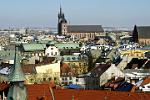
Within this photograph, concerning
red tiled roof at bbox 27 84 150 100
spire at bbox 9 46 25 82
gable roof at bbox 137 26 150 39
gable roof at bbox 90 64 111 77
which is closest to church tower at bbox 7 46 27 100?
spire at bbox 9 46 25 82

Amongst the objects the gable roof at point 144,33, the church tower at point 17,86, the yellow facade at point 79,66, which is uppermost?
the gable roof at point 144,33

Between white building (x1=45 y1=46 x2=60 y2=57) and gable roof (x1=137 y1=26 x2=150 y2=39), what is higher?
gable roof (x1=137 y1=26 x2=150 y2=39)

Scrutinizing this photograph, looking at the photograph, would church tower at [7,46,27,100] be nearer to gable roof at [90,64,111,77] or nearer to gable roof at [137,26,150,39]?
gable roof at [90,64,111,77]

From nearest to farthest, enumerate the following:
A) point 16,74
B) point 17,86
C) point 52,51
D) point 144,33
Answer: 1. point 17,86
2. point 16,74
3. point 52,51
4. point 144,33

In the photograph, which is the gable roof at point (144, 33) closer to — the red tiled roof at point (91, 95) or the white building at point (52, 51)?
the white building at point (52, 51)

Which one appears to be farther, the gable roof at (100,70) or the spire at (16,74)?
the gable roof at (100,70)

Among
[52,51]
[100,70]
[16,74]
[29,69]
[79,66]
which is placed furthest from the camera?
[52,51]

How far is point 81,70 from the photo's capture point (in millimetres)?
83750

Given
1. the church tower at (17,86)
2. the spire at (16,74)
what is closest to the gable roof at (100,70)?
the spire at (16,74)

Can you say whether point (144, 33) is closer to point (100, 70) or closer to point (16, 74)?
point (100, 70)

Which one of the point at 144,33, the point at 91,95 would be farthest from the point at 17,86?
the point at 144,33

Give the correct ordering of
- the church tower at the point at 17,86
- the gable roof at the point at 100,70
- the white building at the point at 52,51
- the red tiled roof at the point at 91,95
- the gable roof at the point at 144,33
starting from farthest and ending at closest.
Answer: the gable roof at the point at 144,33 → the white building at the point at 52,51 → the gable roof at the point at 100,70 → the red tiled roof at the point at 91,95 → the church tower at the point at 17,86

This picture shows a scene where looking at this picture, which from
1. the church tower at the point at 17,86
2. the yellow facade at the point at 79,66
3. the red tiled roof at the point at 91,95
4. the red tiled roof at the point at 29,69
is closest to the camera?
the church tower at the point at 17,86

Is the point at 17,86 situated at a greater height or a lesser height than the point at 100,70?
greater
